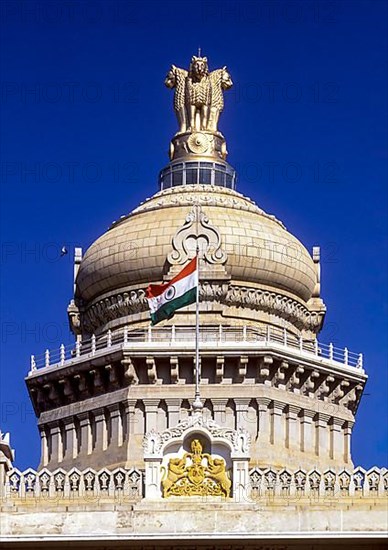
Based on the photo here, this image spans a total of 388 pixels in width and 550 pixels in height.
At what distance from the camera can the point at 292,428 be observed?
7512 centimetres

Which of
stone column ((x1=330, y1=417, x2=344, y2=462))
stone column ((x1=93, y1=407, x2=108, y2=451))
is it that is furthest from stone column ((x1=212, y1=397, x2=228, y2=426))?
stone column ((x1=330, y1=417, x2=344, y2=462))

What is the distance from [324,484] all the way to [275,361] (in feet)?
45.5

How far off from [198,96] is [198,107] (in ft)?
1.73

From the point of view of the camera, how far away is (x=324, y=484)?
2411 inches

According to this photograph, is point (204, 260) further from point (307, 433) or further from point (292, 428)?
point (307, 433)

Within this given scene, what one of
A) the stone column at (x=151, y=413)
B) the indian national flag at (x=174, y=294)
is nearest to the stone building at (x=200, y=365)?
the stone column at (x=151, y=413)

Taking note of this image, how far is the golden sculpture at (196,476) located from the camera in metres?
56.7

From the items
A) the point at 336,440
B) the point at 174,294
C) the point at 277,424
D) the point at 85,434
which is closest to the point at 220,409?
the point at 277,424

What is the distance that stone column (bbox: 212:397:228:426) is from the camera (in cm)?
7331

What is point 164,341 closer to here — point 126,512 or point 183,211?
point 183,211

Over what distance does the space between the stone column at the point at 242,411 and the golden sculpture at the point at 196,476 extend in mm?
15821

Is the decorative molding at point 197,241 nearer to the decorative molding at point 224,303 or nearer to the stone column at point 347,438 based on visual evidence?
the decorative molding at point 224,303

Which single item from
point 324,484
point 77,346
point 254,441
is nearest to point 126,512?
point 324,484

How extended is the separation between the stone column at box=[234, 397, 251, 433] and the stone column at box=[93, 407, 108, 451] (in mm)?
5583
